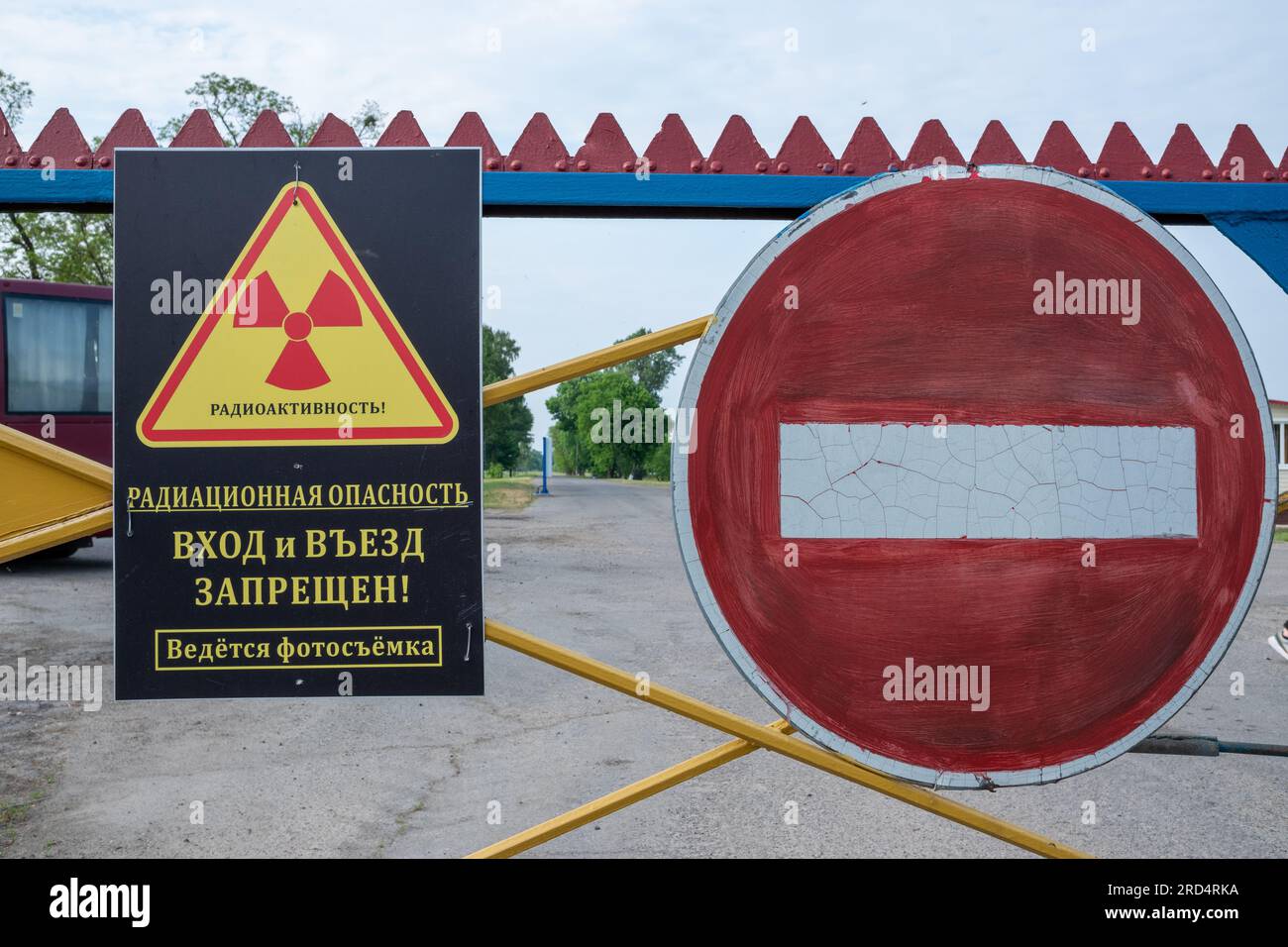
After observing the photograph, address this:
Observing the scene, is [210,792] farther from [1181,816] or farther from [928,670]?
[1181,816]

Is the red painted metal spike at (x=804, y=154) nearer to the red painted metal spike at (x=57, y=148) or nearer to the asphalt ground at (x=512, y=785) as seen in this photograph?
the red painted metal spike at (x=57, y=148)

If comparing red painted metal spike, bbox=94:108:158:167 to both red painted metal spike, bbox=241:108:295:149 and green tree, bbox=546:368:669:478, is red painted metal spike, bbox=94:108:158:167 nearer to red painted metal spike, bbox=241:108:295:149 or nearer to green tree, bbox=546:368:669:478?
red painted metal spike, bbox=241:108:295:149

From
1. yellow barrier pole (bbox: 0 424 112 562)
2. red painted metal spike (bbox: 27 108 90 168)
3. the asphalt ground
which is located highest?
red painted metal spike (bbox: 27 108 90 168)

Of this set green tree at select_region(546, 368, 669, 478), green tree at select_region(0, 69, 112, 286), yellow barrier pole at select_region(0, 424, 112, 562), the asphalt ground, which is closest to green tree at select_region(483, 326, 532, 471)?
green tree at select_region(546, 368, 669, 478)

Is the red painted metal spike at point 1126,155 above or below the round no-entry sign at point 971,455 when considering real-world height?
above

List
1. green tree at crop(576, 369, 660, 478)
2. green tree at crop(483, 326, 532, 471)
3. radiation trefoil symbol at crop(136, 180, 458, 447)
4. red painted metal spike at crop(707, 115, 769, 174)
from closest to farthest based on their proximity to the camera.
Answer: radiation trefoil symbol at crop(136, 180, 458, 447)
red painted metal spike at crop(707, 115, 769, 174)
green tree at crop(576, 369, 660, 478)
green tree at crop(483, 326, 532, 471)

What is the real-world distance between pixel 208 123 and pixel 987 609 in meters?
2.72

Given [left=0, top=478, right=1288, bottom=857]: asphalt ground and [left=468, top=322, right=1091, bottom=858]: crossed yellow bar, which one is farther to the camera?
[left=0, top=478, right=1288, bottom=857]: asphalt ground

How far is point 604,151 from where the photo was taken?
294 cm

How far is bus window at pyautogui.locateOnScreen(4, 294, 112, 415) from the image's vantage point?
41.6 feet

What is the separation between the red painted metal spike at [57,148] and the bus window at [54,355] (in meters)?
11.7

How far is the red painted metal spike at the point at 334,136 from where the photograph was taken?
9.41 feet

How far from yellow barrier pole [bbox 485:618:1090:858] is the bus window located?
12.7 metres

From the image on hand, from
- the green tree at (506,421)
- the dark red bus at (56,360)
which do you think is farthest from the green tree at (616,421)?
the dark red bus at (56,360)
